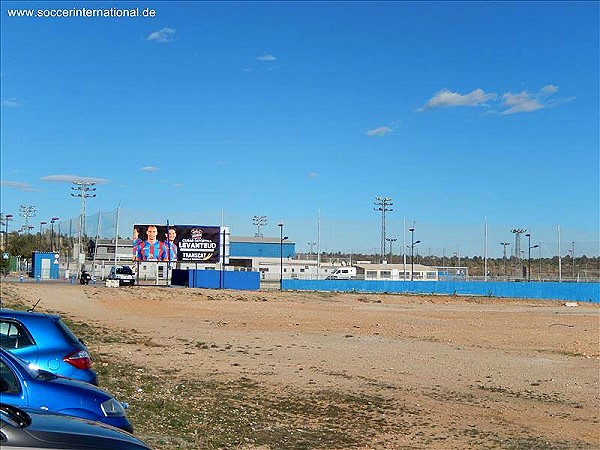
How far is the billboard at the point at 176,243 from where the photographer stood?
7656 cm

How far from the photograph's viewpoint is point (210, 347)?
24.9m

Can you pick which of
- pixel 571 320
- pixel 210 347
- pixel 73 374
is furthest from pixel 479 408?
pixel 571 320

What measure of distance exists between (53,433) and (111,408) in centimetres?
342

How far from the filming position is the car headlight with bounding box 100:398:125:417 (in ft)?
24.5

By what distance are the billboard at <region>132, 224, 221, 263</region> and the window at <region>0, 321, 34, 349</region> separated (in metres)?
67.4

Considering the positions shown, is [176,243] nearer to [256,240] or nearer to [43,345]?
[256,240]

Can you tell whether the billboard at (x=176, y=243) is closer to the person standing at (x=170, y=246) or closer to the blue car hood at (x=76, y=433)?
the person standing at (x=170, y=246)

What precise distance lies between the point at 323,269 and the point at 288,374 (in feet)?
360

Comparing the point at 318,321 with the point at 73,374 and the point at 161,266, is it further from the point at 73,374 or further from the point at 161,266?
the point at 161,266

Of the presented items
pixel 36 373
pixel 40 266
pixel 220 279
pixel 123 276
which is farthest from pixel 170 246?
pixel 36 373

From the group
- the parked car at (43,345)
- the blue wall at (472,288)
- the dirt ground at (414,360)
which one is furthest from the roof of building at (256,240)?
the parked car at (43,345)

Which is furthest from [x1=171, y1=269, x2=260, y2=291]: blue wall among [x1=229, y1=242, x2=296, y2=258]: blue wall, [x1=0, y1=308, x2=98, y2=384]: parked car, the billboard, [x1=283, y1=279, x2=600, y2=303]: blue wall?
[x1=0, y1=308, x2=98, y2=384]: parked car

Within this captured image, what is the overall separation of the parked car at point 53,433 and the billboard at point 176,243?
7224cm

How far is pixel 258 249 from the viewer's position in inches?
4710
